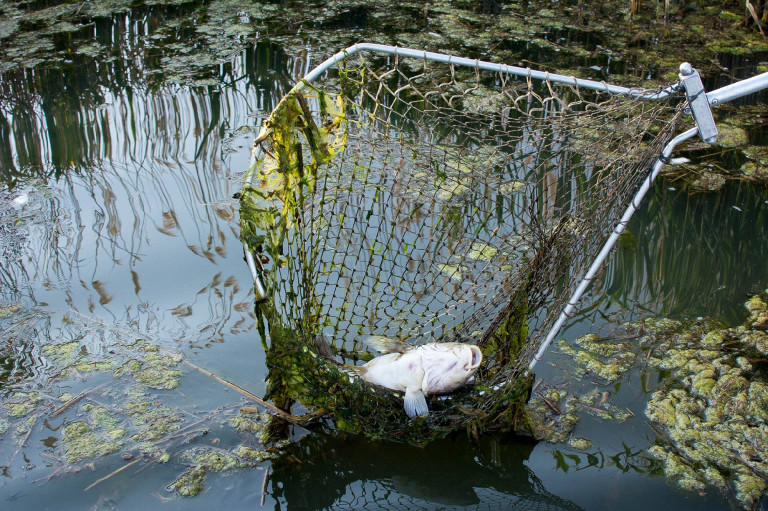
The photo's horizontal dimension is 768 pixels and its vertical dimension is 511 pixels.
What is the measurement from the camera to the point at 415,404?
2016 mm

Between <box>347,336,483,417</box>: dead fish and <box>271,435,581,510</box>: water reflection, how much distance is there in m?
0.25

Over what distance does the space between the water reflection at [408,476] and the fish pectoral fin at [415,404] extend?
0.26 meters

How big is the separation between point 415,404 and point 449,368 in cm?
14

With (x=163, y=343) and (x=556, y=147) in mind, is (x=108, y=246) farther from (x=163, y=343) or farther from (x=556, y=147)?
(x=556, y=147)

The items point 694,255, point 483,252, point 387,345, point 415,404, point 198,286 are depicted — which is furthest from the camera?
point 694,255

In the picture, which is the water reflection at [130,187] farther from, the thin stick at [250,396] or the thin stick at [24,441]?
the thin stick at [24,441]

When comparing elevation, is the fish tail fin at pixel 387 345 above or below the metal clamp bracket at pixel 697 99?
below

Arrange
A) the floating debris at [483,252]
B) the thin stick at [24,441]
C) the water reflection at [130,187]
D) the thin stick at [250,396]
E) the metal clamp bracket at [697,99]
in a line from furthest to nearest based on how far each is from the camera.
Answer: the floating debris at [483,252] → the water reflection at [130,187] → the thin stick at [250,396] → the thin stick at [24,441] → the metal clamp bracket at [697,99]

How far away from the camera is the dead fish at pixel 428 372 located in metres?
2.03

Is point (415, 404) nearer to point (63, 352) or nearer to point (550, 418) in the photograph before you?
point (550, 418)

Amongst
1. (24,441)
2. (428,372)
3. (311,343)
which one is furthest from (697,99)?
(24,441)

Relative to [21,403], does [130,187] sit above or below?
above

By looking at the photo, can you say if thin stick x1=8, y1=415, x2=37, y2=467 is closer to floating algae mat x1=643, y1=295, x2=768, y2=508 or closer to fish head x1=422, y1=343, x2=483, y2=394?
fish head x1=422, y1=343, x2=483, y2=394

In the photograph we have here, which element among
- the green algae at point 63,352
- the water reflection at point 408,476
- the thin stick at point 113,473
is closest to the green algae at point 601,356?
the water reflection at point 408,476
